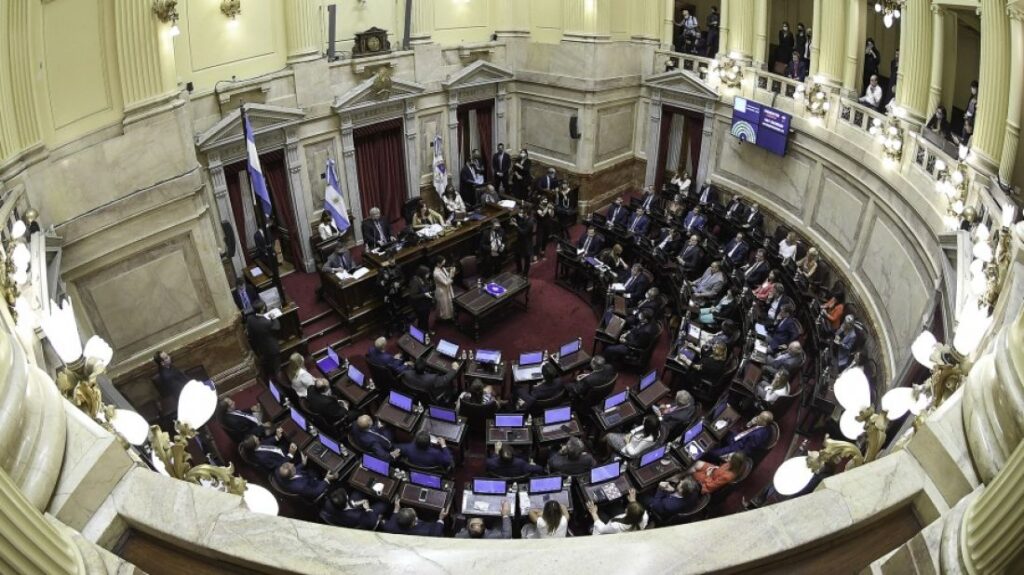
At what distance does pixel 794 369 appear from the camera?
9.31 metres

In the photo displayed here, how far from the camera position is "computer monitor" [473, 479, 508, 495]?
758 cm

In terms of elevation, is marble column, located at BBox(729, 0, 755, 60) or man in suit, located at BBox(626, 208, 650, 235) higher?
marble column, located at BBox(729, 0, 755, 60)

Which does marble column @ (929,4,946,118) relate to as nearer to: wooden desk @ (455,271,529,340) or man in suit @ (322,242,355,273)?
wooden desk @ (455,271,529,340)

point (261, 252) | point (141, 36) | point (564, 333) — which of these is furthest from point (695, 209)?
point (141, 36)

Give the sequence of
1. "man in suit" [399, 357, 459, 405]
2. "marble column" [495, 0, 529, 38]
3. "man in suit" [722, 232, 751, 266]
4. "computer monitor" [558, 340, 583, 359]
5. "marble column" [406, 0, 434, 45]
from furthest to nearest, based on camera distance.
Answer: "marble column" [495, 0, 529, 38] → "marble column" [406, 0, 434, 45] → "man in suit" [722, 232, 751, 266] → "computer monitor" [558, 340, 583, 359] → "man in suit" [399, 357, 459, 405]

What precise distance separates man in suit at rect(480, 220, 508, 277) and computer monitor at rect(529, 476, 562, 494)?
20.5 ft

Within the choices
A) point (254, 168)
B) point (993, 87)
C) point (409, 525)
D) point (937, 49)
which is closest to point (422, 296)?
point (254, 168)

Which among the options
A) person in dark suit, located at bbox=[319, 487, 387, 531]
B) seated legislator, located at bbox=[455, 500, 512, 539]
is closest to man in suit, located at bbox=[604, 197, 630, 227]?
seated legislator, located at bbox=[455, 500, 512, 539]

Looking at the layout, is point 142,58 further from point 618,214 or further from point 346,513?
point 618,214

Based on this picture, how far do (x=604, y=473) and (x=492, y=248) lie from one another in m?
6.20

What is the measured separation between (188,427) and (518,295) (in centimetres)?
853

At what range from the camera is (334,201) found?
12875 mm

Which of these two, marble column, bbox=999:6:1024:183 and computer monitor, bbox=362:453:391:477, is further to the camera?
marble column, bbox=999:6:1024:183

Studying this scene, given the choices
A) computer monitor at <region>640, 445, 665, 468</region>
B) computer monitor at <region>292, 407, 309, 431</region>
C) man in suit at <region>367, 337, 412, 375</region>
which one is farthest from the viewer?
man in suit at <region>367, 337, 412, 375</region>
